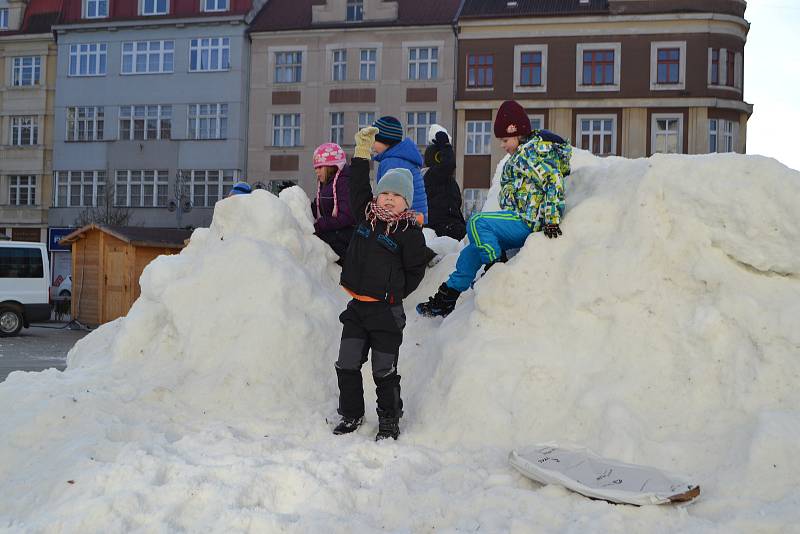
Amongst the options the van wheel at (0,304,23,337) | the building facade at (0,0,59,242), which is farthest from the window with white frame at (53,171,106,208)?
the van wheel at (0,304,23,337)

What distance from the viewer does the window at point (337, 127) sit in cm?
3528

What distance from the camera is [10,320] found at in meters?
19.3

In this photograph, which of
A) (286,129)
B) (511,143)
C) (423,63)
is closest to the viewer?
(511,143)

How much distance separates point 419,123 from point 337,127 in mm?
3760

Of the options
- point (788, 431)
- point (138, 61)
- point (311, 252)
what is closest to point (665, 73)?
point (138, 61)

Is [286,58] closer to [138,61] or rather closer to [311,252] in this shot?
[138,61]

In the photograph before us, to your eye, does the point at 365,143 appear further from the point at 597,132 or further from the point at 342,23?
the point at 342,23

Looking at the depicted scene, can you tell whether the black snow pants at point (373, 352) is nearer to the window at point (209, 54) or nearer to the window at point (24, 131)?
the window at point (209, 54)

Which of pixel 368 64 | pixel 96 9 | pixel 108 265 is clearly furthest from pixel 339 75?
pixel 108 265

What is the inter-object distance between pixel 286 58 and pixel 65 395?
32591 millimetres

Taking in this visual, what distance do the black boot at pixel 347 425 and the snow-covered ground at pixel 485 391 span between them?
4.4 inches

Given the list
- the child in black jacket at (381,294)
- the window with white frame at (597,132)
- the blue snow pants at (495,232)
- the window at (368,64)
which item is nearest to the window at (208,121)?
the window at (368,64)

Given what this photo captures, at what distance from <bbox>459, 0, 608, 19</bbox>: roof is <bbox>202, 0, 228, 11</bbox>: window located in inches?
442

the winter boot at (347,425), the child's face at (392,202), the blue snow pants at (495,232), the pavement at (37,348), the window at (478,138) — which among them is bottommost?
the pavement at (37,348)
